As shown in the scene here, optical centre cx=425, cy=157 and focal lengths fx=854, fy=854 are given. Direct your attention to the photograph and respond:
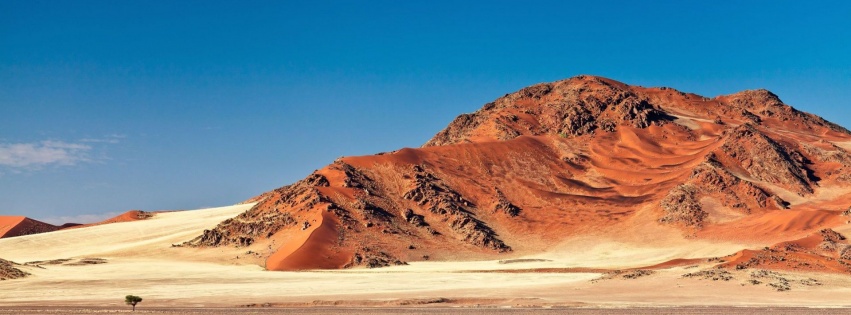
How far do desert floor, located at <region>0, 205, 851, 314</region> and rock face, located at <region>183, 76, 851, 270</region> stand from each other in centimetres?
522

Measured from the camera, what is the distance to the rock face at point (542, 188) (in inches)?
3292

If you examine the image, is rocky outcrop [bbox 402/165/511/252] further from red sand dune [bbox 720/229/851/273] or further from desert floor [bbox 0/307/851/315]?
desert floor [bbox 0/307/851/315]

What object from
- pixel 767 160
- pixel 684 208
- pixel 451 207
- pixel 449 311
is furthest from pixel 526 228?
pixel 449 311

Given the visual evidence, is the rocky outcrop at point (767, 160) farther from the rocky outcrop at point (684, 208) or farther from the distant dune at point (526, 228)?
the rocky outcrop at point (684, 208)

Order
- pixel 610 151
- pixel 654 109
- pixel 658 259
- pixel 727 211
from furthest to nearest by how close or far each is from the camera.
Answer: pixel 654 109 → pixel 610 151 → pixel 727 211 → pixel 658 259

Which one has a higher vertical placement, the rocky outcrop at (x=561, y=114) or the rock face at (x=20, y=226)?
the rocky outcrop at (x=561, y=114)

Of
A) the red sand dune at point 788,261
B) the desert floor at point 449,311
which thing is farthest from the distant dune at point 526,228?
the desert floor at point 449,311

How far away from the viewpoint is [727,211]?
91.1 metres

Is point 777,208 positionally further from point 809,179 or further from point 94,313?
point 94,313

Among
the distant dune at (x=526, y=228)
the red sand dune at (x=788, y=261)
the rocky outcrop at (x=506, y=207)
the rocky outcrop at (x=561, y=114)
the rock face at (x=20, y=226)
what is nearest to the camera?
the distant dune at (x=526, y=228)

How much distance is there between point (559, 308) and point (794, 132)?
361 ft

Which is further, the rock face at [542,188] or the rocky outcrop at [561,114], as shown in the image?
the rocky outcrop at [561,114]

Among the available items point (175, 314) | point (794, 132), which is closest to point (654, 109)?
point (794, 132)

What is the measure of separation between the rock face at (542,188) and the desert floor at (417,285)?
5.22 metres
